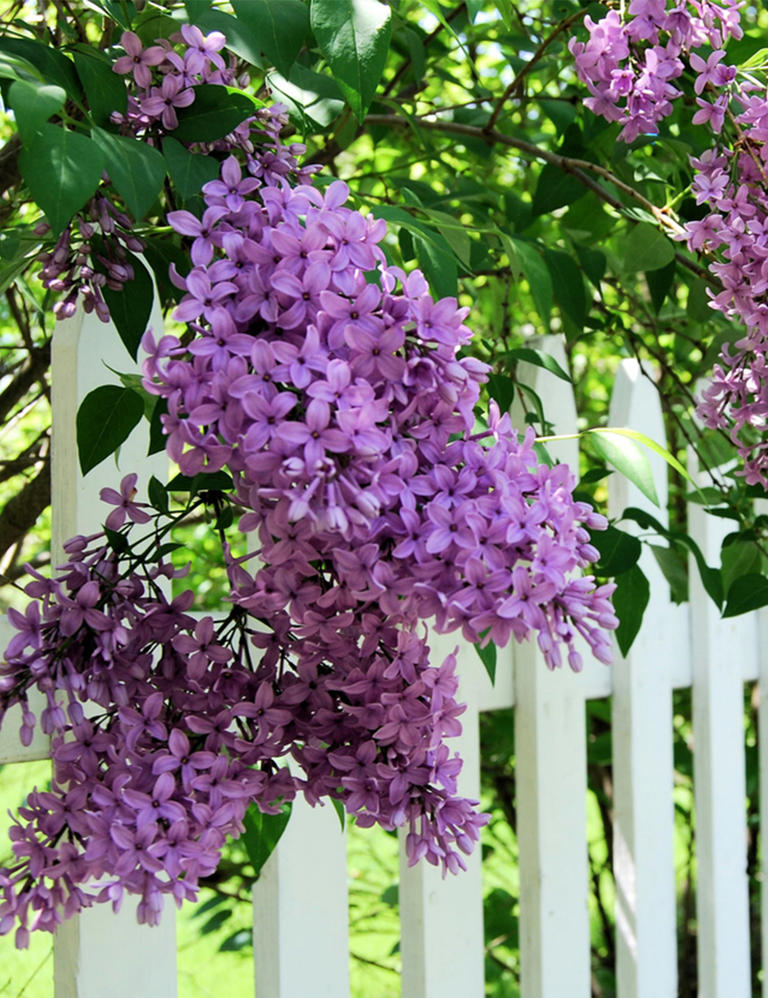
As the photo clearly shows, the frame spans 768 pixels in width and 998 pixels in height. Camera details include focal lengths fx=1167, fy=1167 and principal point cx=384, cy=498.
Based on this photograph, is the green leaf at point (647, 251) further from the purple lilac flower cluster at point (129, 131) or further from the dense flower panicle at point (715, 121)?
the purple lilac flower cluster at point (129, 131)

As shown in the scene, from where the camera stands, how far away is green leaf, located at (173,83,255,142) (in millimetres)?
661

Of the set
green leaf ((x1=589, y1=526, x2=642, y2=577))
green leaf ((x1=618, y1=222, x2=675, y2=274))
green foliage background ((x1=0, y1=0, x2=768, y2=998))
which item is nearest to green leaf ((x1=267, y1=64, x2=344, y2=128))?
green foliage background ((x1=0, y1=0, x2=768, y2=998))

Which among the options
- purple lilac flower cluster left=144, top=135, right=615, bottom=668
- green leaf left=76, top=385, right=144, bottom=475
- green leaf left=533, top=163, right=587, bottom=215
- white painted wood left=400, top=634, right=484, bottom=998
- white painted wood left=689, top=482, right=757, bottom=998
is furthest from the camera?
white painted wood left=689, top=482, right=757, bottom=998

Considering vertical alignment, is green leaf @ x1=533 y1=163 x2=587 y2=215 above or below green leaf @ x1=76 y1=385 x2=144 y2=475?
above

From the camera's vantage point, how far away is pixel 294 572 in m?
0.58

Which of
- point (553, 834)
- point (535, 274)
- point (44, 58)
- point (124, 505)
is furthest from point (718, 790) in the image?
point (44, 58)

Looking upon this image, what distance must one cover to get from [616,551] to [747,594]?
13 centimetres

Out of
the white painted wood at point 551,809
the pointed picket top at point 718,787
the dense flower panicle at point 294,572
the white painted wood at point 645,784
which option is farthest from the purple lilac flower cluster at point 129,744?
the pointed picket top at point 718,787

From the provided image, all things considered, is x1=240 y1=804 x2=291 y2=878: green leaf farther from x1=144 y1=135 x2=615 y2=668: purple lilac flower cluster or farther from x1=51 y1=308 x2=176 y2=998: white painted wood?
x1=144 y1=135 x2=615 y2=668: purple lilac flower cluster

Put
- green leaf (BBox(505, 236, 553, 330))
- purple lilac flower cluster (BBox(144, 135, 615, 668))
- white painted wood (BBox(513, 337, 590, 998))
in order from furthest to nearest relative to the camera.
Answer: white painted wood (BBox(513, 337, 590, 998))
green leaf (BBox(505, 236, 553, 330))
purple lilac flower cluster (BBox(144, 135, 615, 668))

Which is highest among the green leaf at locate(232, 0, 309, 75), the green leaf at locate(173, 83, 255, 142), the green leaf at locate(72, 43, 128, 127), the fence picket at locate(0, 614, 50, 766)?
the green leaf at locate(232, 0, 309, 75)

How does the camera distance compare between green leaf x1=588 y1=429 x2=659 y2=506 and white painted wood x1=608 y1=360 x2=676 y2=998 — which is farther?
white painted wood x1=608 y1=360 x2=676 y2=998

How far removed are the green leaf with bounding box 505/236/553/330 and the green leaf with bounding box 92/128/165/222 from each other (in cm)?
38

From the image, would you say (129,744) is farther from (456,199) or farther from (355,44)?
(456,199)
